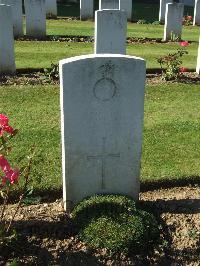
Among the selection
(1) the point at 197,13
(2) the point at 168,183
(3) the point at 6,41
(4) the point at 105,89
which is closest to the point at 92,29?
(1) the point at 197,13

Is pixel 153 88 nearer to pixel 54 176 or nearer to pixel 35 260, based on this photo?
pixel 54 176

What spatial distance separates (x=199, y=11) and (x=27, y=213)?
1684 cm

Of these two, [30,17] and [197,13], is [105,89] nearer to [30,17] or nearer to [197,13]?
[30,17]

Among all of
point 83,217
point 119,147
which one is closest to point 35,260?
point 83,217

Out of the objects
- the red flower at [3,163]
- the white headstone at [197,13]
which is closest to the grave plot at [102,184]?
the red flower at [3,163]

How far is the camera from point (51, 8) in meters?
19.7

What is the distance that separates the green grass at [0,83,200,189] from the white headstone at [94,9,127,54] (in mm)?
1495

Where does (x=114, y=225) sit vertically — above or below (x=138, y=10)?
below

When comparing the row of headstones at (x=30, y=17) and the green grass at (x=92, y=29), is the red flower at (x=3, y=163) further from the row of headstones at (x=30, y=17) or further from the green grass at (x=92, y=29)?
the green grass at (x=92, y=29)

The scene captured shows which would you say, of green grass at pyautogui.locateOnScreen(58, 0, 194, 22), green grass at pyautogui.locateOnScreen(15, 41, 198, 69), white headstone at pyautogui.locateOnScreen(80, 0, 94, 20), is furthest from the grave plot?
green grass at pyautogui.locateOnScreen(58, 0, 194, 22)

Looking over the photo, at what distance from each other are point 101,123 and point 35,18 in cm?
1095

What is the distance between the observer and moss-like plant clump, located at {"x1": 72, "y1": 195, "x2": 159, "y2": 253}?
4461 millimetres

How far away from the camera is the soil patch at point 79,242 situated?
4.44 metres

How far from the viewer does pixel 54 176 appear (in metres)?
5.95
